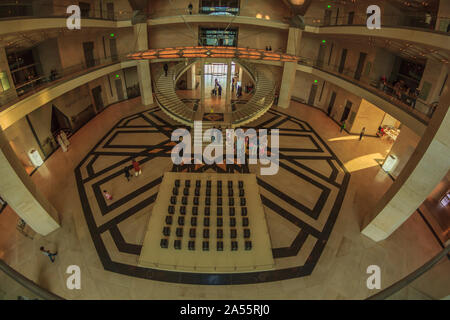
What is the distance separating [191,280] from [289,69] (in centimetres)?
1698

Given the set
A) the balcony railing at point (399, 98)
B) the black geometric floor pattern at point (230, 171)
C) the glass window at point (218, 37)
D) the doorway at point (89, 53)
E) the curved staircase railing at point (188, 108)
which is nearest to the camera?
the black geometric floor pattern at point (230, 171)

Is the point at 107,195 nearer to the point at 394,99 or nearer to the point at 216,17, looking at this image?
the point at 394,99

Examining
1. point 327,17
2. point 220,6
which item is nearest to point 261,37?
point 220,6

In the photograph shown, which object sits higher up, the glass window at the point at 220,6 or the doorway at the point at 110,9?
the glass window at the point at 220,6

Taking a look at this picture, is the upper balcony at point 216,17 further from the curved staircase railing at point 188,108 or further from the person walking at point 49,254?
the person walking at point 49,254

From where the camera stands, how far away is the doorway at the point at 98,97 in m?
17.8

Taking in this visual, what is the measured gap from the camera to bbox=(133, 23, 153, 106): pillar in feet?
58.6

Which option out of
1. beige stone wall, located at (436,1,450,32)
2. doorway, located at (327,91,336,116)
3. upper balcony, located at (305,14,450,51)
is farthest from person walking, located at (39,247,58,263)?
doorway, located at (327,91,336,116)

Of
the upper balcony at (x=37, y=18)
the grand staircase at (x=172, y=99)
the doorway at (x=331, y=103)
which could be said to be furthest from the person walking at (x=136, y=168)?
the doorway at (x=331, y=103)

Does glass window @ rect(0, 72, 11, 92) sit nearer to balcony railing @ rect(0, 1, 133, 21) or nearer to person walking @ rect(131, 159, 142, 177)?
balcony railing @ rect(0, 1, 133, 21)

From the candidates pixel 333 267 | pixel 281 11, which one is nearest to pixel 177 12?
pixel 281 11

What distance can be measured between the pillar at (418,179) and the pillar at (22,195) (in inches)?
479

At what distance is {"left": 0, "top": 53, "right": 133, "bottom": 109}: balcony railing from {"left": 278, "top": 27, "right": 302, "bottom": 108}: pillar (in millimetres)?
12509

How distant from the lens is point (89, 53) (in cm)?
1678
